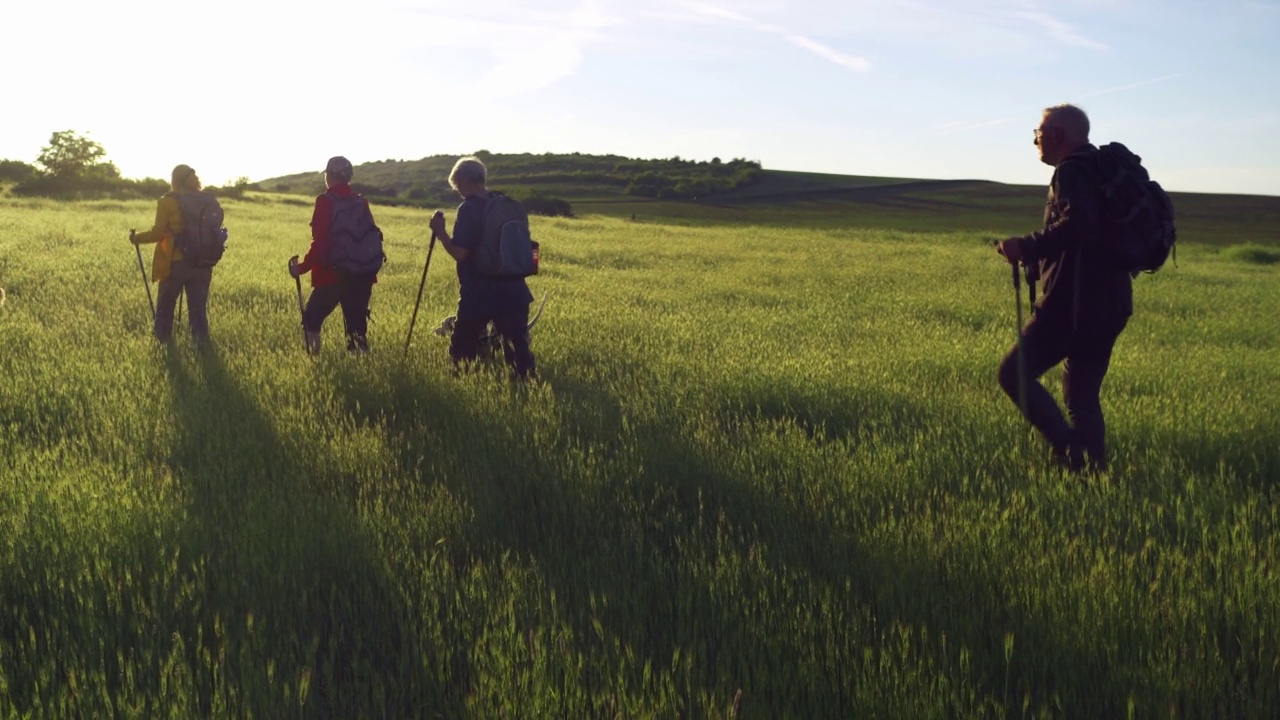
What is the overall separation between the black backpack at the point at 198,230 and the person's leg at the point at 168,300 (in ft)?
0.58

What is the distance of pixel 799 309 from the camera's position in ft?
47.9

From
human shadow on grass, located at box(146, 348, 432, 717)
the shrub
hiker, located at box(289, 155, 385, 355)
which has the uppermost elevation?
the shrub

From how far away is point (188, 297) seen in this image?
29.4ft

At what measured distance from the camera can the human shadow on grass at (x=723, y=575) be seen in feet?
9.73

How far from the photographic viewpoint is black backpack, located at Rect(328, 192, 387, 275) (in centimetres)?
794

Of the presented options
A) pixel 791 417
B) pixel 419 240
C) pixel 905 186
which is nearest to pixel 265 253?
pixel 419 240

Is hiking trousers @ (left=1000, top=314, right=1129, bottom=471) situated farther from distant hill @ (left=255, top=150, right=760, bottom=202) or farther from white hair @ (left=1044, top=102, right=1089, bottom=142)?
distant hill @ (left=255, top=150, right=760, bottom=202)

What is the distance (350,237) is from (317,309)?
792 mm

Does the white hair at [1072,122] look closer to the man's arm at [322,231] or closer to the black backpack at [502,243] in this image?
the black backpack at [502,243]

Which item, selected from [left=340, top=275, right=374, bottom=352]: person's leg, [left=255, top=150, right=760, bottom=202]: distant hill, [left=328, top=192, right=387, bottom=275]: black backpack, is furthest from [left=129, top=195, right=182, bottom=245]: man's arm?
[left=255, top=150, right=760, bottom=202]: distant hill

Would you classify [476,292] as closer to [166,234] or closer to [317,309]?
[317,309]

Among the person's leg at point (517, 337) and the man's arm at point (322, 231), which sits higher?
the man's arm at point (322, 231)

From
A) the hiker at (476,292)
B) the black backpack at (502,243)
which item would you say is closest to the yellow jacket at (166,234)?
the hiker at (476,292)

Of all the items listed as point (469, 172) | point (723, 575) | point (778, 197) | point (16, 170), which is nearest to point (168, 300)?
point (469, 172)
